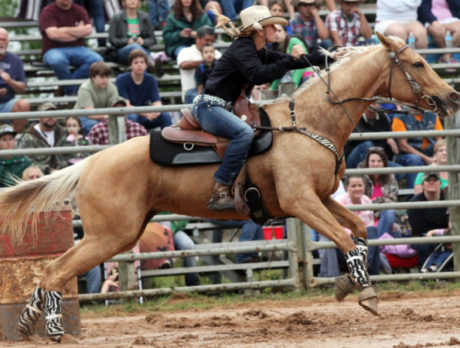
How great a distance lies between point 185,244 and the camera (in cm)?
1026

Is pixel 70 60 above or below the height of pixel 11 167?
above

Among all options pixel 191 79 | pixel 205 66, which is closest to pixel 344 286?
pixel 205 66

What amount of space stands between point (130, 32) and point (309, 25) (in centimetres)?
285

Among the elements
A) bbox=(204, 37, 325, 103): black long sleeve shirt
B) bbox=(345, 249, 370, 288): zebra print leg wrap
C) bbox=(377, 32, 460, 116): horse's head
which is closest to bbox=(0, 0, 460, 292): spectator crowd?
bbox=(377, 32, 460, 116): horse's head

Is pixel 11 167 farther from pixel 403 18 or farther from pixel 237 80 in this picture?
pixel 403 18

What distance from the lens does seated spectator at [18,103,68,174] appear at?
10.4 m

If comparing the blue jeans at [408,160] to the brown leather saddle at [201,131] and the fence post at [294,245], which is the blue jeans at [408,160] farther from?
the brown leather saddle at [201,131]

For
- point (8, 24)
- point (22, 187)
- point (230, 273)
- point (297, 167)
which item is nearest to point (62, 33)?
point (8, 24)

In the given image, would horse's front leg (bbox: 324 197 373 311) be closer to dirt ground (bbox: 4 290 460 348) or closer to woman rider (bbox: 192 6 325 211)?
dirt ground (bbox: 4 290 460 348)

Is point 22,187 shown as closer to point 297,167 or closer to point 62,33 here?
point 297,167

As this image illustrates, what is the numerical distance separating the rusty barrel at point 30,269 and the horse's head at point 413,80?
10.7 feet

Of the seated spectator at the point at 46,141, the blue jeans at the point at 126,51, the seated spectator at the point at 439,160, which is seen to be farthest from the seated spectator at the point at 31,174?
the seated spectator at the point at 439,160

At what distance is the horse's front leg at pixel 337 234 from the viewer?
7.21 m

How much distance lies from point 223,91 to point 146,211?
1294mm
